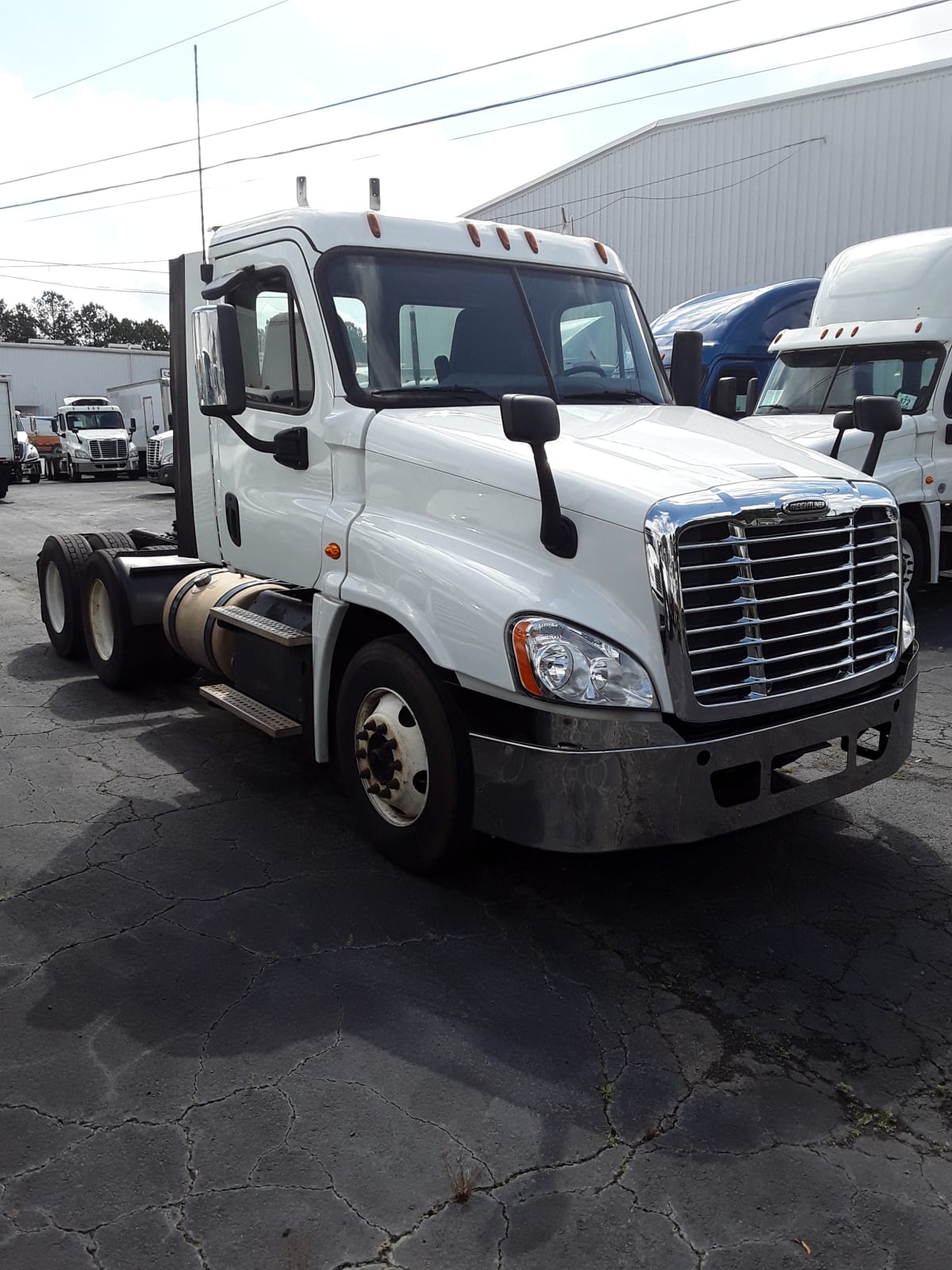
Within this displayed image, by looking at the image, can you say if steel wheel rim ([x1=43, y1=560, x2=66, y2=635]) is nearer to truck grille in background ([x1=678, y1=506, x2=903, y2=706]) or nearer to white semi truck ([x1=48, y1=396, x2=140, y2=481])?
truck grille in background ([x1=678, y1=506, x2=903, y2=706])

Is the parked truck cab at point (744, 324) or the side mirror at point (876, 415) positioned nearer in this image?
the side mirror at point (876, 415)

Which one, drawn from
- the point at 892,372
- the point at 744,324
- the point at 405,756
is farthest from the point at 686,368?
the point at 744,324

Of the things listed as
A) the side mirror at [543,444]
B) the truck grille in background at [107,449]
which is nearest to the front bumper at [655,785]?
the side mirror at [543,444]

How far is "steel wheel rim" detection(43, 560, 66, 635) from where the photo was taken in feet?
27.4

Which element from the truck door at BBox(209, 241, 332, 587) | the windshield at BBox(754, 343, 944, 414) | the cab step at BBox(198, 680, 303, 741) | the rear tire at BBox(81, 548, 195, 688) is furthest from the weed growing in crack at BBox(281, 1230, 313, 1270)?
the windshield at BBox(754, 343, 944, 414)

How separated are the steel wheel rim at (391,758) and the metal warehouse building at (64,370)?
49.2m

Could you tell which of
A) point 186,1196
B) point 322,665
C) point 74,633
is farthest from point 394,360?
point 74,633

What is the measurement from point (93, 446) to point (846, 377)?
29393mm

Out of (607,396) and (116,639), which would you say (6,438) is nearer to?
(116,639)

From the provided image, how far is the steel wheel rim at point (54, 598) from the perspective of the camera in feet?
27.4

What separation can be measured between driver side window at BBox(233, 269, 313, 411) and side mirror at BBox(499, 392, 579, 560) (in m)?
1.54

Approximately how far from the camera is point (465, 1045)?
3383 millimetres

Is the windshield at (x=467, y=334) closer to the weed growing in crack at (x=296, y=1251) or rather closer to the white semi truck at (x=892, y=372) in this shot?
the weed growing in crack at (x=296, y=1251)

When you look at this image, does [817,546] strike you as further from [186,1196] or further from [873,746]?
[186,1196]
